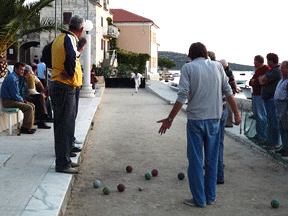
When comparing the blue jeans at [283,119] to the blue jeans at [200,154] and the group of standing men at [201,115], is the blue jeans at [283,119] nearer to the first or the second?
the group of standing men at [201,115]

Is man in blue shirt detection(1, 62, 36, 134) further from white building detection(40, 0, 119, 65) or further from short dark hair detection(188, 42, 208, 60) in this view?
white building detection(40, 0, 119, 65)

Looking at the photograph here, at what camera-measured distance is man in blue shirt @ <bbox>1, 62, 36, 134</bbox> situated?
927 centimetres

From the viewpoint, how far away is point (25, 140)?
27.5 ft

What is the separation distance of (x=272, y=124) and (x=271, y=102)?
0.45 meters

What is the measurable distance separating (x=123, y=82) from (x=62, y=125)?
119 feet

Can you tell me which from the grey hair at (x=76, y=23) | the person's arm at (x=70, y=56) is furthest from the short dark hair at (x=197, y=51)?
the grey hair at (x=76, y=23)

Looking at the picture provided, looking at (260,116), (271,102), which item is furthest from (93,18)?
(271,102)

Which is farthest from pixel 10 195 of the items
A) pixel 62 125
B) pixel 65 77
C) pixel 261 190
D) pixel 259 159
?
pixel 259 159

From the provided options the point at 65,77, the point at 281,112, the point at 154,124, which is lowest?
the point at 154,124

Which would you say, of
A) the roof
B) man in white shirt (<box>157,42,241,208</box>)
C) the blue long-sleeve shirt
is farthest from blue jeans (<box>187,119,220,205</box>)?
the roof

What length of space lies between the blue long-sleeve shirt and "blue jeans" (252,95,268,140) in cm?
514

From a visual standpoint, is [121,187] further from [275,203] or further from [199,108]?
[275,203]

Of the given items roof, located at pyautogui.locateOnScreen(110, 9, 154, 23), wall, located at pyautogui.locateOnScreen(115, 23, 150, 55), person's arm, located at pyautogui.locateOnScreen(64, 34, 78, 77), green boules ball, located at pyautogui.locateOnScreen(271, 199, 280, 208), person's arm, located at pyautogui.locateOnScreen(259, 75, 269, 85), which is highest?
roof, located at pyautogui.locateOnScreen(110, 9, 154, 23)

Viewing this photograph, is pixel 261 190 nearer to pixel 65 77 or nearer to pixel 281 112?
pixel 281 112
